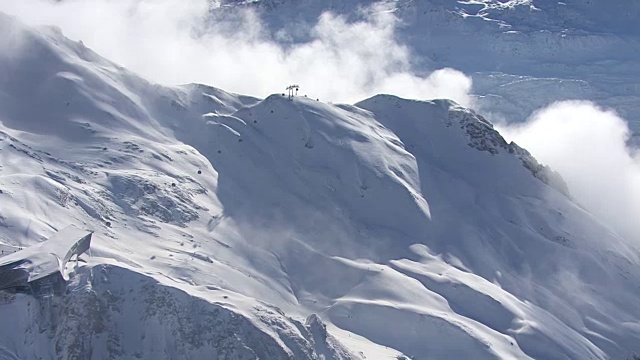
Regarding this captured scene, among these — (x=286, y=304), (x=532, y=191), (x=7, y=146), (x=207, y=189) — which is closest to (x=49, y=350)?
(x=286, y=304)

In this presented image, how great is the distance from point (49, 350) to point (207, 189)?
5455cm

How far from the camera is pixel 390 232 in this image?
152 metres

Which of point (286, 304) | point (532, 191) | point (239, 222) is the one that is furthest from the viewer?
point (532, 191)

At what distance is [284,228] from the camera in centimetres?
14475

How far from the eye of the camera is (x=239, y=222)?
14288cm

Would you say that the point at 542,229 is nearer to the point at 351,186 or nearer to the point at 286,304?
the point at 351,186

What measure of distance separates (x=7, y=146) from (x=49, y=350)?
45611mm

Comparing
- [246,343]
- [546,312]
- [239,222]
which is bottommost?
[546,312]

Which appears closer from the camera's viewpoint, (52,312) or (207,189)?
(52,312)

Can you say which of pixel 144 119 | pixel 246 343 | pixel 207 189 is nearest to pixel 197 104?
pixel 144 119

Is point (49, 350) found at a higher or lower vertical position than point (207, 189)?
higher

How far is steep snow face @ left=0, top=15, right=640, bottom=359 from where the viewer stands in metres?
101

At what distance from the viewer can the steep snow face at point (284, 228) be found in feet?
332

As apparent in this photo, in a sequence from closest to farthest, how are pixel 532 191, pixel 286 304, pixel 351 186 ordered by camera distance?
pixel 286 304, pixel 351 186, pixel 532 191
